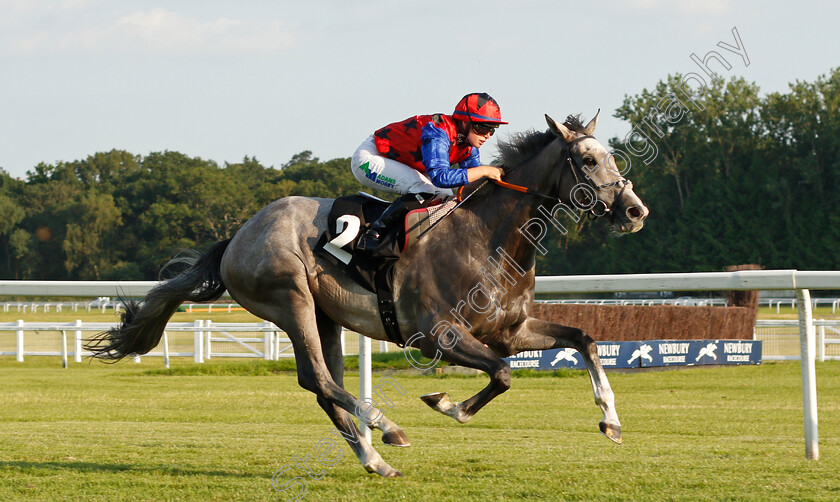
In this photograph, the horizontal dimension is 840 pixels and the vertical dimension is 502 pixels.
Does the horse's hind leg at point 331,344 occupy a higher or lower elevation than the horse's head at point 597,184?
lower

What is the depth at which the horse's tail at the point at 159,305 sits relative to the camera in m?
5.13

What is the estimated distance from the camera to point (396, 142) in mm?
4746

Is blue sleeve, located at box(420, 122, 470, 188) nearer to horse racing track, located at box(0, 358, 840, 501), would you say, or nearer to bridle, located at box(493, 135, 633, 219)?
bridle, located at box(493, 135, 633, 219)

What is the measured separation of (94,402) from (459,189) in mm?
6668

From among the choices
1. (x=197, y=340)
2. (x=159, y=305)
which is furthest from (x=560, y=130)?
(x=197, y=340)

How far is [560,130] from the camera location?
4.41 meters

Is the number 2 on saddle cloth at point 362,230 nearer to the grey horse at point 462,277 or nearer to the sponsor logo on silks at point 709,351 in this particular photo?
the grey horse at point 462,277

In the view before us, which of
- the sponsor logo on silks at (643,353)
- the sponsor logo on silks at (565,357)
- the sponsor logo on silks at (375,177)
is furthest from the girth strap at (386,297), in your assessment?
the sponsor logo on silks at (643,353)

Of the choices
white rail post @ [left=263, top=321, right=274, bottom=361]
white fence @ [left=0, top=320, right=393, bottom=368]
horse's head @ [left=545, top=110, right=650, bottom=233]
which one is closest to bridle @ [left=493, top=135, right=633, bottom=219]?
horse's head @ [left=545, top=110, right=650, bottom=233]

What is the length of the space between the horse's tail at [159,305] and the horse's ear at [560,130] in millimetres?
1982

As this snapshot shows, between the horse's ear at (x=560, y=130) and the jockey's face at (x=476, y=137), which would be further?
the jockey's face at (x=476, y=137)

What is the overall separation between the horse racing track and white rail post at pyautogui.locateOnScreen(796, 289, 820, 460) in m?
0.10

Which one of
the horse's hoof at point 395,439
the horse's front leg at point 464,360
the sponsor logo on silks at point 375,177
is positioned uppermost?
the sponsor logo on silks at point 375,177

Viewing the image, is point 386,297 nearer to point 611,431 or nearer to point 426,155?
point 426,155
